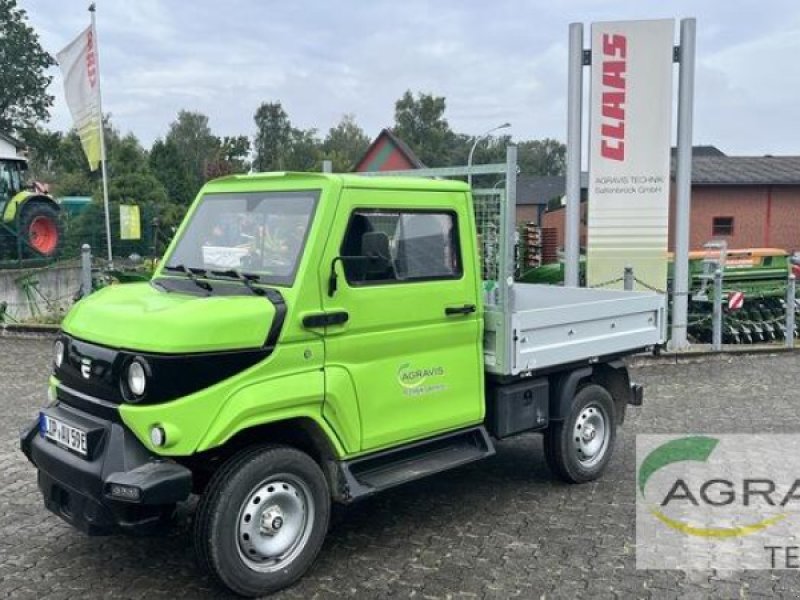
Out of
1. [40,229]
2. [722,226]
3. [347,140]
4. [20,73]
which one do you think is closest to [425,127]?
[347,140]

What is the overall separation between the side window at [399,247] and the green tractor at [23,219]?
16790 mm

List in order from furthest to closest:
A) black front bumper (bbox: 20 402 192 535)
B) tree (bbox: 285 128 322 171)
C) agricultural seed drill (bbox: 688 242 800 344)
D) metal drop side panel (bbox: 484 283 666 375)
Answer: tree (bbox: 285 128 322 171)
agricultural seed drill (bbox: 688 242 800 344)
metal drop side panel (bbox: 484 283 666 375)
black front bumper (bbox: 20 402 192 535)

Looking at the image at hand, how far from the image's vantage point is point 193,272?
4.93 m

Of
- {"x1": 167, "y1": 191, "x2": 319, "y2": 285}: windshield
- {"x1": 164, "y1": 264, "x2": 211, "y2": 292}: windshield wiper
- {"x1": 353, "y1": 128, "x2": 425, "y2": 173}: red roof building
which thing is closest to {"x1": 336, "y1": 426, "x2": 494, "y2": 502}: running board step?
{"x1": 167, "y1": 191, "x2": 319, "y2": 285}: windshield

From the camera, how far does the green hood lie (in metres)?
3.93

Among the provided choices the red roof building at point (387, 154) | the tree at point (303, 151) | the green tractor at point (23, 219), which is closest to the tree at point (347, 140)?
the tree at point (303, 151)

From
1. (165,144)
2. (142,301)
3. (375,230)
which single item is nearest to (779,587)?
(375,230)

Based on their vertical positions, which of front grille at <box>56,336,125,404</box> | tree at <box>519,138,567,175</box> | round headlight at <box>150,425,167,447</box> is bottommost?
round headlight at <box>150,425,167,447</box>

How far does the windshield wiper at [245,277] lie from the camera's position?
434 cm

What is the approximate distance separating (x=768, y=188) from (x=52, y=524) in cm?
3152

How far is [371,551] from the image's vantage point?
4879 millimetres

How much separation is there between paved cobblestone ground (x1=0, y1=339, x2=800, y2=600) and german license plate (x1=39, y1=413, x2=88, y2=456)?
0.82 metres

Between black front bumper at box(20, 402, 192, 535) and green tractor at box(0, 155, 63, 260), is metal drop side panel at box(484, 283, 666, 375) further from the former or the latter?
green tractor at box(0, 155, 63, 260)

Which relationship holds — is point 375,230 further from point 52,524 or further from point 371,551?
point 52,524
